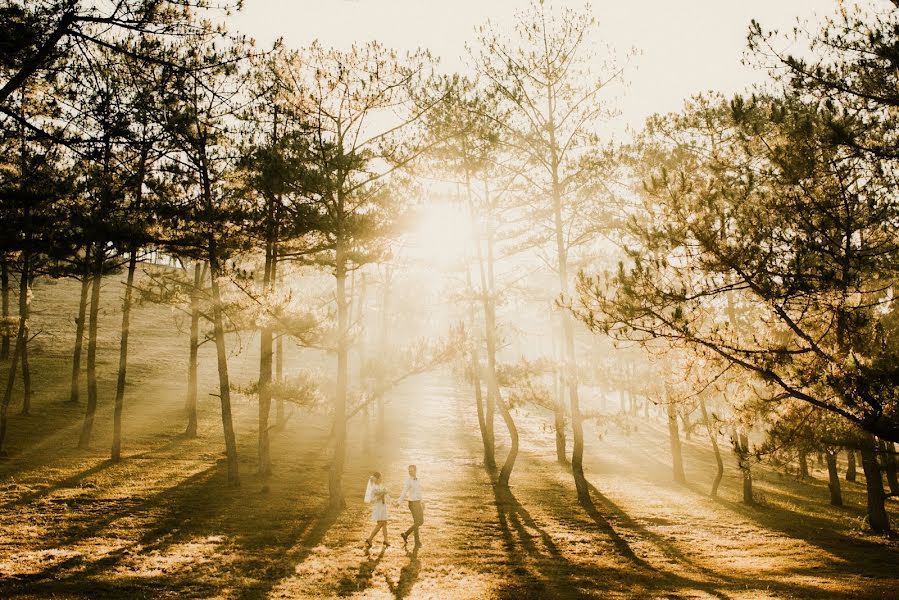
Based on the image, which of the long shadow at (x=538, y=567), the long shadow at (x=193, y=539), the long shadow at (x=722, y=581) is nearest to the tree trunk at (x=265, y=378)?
the long shadow at (x=193, y=539)

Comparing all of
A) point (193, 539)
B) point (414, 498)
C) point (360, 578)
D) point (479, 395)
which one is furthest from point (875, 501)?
point (193, 539)

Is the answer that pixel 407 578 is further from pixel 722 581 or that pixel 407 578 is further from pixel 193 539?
pixel 722 581

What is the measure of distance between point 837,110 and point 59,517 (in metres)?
16.6

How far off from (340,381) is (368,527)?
3.80 meters

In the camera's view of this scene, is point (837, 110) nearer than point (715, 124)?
Yes

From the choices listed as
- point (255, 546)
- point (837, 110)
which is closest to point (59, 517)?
point (255, 546)

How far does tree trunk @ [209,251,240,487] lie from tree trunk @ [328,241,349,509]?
118 inches

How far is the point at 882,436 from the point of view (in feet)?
21.3

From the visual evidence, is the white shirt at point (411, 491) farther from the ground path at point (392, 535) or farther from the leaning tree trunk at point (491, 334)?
the leaning tree trunk at point (491, 334)

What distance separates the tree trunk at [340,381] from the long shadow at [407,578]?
3.60 meters

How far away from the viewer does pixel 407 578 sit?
917 cm

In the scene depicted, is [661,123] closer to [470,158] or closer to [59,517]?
[470,158]

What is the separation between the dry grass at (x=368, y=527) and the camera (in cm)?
871

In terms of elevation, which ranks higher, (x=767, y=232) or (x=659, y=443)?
(x=767, y=232)
